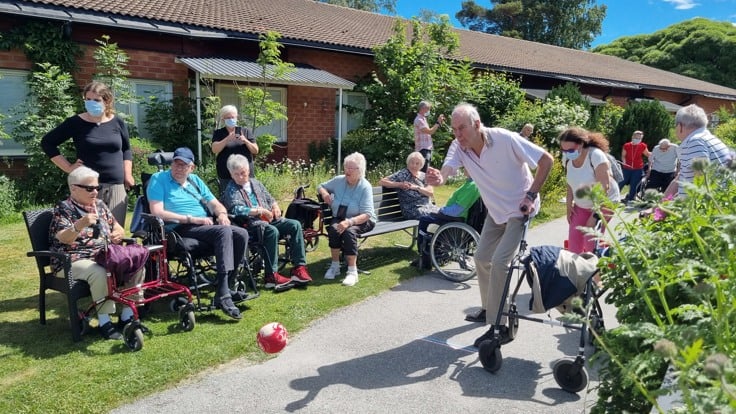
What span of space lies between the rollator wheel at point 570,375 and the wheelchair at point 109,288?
2962 millimetres

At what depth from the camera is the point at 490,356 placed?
157 inches

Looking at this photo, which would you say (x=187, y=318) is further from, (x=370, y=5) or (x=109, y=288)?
(x=370, y=5)

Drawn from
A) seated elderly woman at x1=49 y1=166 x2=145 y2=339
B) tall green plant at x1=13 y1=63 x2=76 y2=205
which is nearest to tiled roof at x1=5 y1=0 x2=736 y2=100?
tall green plant at x1=13 y1=63 x2=76 y2=205

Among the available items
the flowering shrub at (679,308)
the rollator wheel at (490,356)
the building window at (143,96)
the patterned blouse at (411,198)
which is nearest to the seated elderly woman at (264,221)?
the patterned blouse at (411,198)

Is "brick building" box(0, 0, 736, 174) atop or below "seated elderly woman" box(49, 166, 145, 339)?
atop

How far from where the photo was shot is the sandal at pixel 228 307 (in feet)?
15.9

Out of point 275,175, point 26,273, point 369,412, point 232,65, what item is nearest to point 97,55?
point 232,65

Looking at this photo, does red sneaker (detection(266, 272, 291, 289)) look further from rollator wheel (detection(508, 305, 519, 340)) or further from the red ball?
rollator wheel (detection(508, 305, 519, 340))

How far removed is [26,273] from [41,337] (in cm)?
206

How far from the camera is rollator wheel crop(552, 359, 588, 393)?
3.67m

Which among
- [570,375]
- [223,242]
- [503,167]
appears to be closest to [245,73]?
[223,242]

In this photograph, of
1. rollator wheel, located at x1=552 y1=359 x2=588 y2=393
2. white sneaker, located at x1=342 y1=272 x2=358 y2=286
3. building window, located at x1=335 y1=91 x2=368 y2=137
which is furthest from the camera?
building window, located at x1=335 y1=91 x2=368 y2=137

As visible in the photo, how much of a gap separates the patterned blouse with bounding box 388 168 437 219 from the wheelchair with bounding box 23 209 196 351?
342cm

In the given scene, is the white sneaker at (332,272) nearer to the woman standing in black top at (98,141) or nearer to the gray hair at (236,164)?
the gray hair at (236,164)
